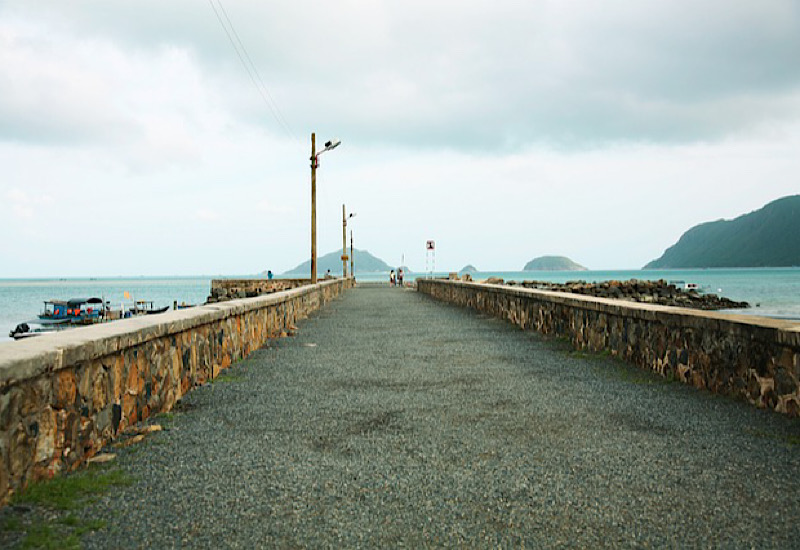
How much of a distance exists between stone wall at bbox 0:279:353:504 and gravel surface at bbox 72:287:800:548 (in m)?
0.32

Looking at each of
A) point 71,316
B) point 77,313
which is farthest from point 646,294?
point 71,316

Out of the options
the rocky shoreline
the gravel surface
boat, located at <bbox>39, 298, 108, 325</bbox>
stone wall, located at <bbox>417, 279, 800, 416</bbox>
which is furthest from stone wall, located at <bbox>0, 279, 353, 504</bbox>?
boat, located at <bbox>39, 298, 108, 325</bbox>

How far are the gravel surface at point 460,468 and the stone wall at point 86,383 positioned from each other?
12.4 inches

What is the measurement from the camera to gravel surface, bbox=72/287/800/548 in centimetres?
345

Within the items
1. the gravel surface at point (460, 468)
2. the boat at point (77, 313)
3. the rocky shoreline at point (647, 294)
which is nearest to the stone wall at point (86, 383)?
the gravel surface at point (460, 468)

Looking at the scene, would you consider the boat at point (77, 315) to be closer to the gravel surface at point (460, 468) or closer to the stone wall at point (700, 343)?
the stone wall at point (700, 343)

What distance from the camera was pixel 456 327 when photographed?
15.6 metres

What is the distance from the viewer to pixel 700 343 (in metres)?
7.27

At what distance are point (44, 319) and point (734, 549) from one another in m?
89.5

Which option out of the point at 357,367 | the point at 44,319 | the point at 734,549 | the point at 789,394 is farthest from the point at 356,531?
the point at 44,319

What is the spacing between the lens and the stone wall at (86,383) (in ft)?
12.5

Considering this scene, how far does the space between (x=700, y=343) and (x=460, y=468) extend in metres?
3.91

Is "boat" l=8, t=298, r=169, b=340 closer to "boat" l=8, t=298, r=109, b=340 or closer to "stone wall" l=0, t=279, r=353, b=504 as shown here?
"boat" l=8, t=298, r=109, b=340

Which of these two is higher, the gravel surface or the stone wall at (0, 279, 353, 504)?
the stone wall at (0, 279, 353, 504)
